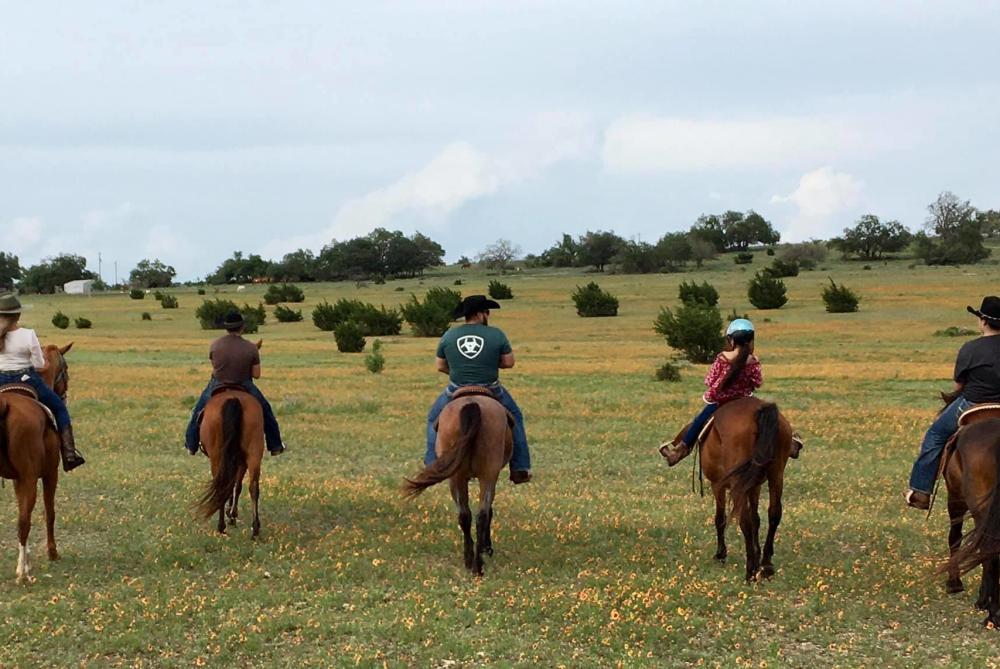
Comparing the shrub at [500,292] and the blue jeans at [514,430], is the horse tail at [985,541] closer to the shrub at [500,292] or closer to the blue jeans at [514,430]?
the blue jeans at [514,430]

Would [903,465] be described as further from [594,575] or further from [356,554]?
[356,554]

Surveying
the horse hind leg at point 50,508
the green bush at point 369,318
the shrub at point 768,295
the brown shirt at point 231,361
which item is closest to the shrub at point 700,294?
the shrub at point 768,295

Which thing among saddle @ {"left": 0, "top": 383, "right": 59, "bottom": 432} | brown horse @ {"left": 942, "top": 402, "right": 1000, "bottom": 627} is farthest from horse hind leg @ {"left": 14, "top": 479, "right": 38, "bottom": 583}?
brown horse @ {"left": 942, "top": 402, "right": 1000, "bottom": 627}

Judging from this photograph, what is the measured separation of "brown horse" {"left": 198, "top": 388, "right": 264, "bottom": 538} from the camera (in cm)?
998

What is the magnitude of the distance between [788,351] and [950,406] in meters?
27.9

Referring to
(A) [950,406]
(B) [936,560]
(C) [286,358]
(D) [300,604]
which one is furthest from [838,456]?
(C) [286,358]

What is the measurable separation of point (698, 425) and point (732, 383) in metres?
0.58

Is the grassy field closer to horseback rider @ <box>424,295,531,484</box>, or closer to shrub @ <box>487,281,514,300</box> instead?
horseback rider @ <box>424,295,531,484</box>

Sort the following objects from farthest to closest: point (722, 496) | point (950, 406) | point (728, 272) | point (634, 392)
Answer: point (728, 272) < point (634, 392) < point (722, 496) < point (950, 406)

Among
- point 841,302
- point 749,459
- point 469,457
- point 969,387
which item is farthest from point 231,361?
point 841,302

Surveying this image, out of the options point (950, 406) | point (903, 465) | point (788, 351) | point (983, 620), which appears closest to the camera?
point (983, 620)

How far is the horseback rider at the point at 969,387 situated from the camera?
25.9ft

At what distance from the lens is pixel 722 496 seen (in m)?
9.20

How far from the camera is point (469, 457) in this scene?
9.02m
